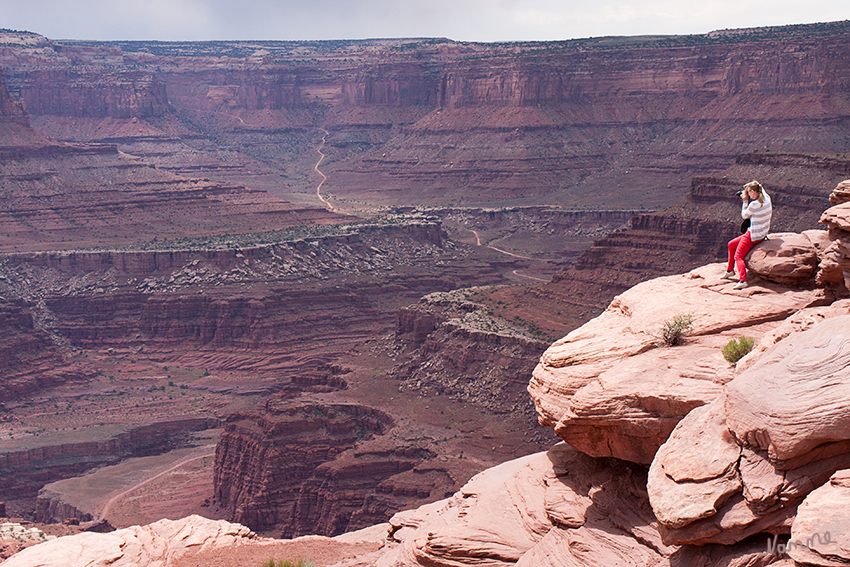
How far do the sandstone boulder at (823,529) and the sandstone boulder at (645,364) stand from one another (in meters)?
4.03

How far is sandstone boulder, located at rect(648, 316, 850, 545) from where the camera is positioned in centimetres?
1734

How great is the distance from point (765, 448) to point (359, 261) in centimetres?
9587

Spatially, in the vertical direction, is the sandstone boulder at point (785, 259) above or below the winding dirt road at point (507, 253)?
above

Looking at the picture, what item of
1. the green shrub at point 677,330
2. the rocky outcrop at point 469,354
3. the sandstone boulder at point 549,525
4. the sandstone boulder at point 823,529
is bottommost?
the rocky outcrop at point 469,354

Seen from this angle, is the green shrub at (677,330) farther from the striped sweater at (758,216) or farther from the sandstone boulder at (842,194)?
the sandstone boulder at (842,194)

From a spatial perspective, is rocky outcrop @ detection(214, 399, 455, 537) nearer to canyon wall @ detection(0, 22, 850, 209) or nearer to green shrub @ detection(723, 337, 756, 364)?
green shrub @ detection(723, 337, 756, 364)

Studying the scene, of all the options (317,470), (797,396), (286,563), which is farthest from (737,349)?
(317,470)

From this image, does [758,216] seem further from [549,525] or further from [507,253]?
[507,253]

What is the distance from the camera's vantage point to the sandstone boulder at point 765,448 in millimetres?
17344

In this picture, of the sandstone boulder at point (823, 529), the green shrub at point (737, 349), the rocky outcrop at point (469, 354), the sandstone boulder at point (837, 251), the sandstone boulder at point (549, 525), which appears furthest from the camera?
the rocky outcrop at point (469, 354)

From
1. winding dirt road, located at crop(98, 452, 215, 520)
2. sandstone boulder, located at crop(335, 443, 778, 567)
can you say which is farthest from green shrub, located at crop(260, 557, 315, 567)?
winding dirt road, located at crop(98, 452, 215, 520)

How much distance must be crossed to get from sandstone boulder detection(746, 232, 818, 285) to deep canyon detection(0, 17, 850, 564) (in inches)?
213

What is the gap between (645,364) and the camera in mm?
22234

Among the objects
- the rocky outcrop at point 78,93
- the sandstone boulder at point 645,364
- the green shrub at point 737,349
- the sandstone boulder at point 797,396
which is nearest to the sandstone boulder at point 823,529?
the sandstone boulder at point 797,396
